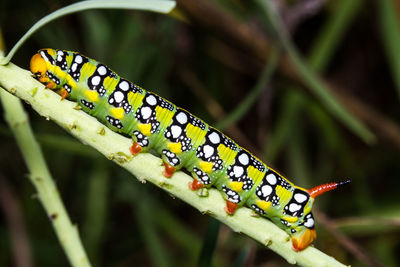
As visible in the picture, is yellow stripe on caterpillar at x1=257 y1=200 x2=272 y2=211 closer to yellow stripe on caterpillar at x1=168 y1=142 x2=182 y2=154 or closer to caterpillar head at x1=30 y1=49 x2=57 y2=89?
yellow stripe on caterpillar at x1=168 y1=142 x2=182 y2=154

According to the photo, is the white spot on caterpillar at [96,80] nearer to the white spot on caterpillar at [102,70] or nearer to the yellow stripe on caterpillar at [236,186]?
the white spot on caterpillar at [102,70]

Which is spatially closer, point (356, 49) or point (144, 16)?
point (144, 16)

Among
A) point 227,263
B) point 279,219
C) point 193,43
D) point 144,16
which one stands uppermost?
point 193,43

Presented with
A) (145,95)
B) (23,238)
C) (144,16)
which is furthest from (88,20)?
(145,95)

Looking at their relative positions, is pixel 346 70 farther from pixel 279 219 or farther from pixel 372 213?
pixel 279 219

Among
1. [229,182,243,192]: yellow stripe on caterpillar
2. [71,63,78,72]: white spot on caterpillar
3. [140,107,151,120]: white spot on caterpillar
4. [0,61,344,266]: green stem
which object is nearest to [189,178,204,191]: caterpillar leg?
[0,61,344,266]: green stem

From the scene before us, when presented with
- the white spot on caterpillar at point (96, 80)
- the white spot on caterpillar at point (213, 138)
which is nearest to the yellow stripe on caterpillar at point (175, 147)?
the white spot on caterpillar at point (213, 138)
